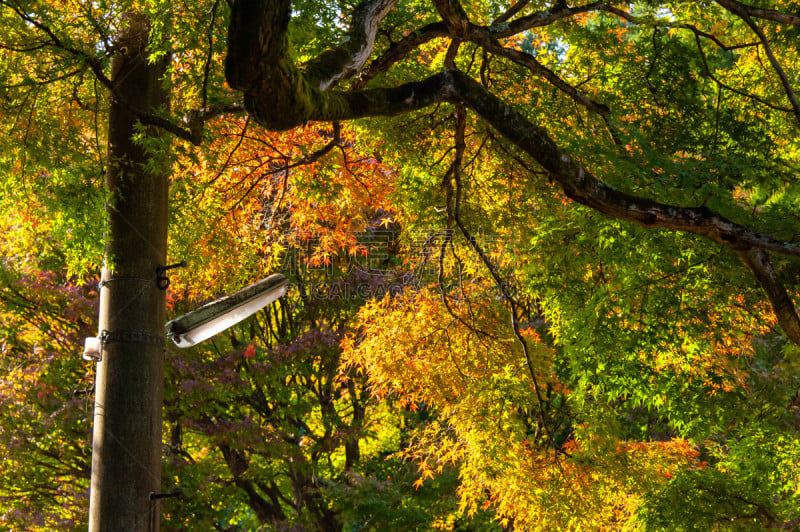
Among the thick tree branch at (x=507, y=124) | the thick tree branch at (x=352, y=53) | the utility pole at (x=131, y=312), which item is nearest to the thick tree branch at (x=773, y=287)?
the thick tree branch at (x=507, y=124)

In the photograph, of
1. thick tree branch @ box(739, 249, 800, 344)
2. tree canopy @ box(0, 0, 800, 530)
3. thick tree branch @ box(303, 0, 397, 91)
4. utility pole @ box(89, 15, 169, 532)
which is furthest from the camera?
tree canopy @ box(0, 0, 800, 530)

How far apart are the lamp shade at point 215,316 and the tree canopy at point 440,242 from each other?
0.88 meters

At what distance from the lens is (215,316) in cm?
366

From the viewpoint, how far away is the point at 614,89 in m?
5.47

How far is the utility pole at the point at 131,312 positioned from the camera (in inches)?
151

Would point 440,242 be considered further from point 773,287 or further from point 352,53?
→ point 352,53

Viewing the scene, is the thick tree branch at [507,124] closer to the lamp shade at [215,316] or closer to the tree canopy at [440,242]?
the tree canopy at [440,242]

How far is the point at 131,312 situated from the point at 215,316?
634 mm

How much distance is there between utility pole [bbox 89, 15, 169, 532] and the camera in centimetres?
383

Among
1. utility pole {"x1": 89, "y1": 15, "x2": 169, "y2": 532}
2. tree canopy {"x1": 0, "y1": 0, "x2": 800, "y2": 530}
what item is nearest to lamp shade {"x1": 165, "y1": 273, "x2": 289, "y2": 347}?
utility pole {"x1": 89, "y1": 15, "x2": 169, "y2": 532}

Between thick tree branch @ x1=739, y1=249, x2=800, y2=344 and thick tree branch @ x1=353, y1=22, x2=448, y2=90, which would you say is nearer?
thick tree branch @ x1=739, y1=249, x2=800, y2=344

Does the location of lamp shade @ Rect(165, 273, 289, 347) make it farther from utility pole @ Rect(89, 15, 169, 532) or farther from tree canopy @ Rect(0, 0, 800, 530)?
tree canopy @ Rect(0, 0, 800, 530)

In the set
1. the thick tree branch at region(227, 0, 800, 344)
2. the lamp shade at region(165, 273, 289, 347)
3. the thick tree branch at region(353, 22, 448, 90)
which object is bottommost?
the lamp shade at region(165, 273, 289, 347)

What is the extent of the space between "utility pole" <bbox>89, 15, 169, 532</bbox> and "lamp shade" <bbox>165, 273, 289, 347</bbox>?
0.46m
